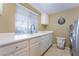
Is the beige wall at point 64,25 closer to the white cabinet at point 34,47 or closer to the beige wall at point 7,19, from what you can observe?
the white cabinet at point 34,47

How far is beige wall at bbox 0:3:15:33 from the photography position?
2.16 meters

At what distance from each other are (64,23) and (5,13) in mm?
2581

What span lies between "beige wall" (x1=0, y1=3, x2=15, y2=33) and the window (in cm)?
44

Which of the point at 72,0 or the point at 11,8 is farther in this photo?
the point at 11,8

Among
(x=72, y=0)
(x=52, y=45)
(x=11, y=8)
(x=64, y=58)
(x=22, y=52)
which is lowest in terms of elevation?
(x=52, y=45)

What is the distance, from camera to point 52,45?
4363 mm

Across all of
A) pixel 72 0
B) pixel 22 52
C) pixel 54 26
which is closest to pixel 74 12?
pixel 54 26

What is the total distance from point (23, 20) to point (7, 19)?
1.23m

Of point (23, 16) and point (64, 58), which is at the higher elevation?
point (23, 16)

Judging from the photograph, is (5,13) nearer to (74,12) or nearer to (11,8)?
(11,8)

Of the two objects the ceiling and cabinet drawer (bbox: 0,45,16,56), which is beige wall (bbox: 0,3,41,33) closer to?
cabinet drawer (bbox: 0,45,16,56)

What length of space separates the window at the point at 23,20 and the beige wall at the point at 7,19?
444mm

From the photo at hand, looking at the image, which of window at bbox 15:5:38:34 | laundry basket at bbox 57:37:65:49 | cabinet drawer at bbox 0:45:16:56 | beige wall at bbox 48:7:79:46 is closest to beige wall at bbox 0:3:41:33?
window at bbox 15:5:38:34

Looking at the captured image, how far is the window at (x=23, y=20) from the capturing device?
3.10 meters
